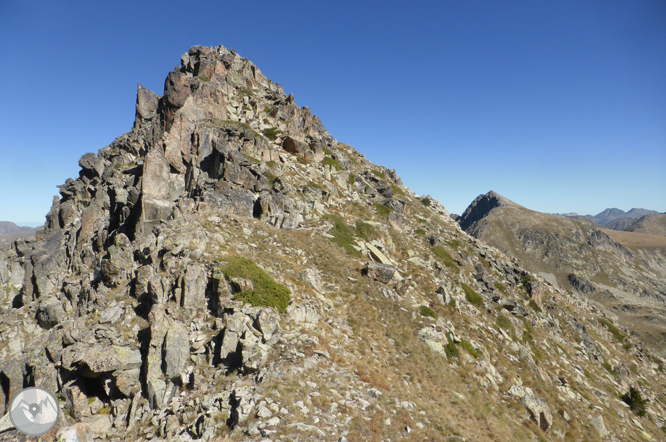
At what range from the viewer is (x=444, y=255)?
45.9 m

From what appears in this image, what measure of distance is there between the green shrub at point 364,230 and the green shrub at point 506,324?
65.6 ft

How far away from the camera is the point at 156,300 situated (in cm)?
1725

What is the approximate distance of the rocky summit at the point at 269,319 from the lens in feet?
44.1

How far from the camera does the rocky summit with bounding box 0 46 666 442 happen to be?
13.5 m

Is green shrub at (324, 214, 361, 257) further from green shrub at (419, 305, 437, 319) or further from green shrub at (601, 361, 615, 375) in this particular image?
green shrub at (601, 361, 615, 375)

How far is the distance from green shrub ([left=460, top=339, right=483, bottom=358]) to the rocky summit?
0.18 metres

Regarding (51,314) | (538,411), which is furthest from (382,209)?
(51,314)

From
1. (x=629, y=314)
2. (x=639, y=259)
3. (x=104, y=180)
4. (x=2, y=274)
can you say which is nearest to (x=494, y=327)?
(x=104, y=180)

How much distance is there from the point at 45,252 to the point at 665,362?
122 metres

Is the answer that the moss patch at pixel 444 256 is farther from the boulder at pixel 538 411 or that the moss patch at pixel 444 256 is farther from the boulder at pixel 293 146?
the boulder at pixel 293 146

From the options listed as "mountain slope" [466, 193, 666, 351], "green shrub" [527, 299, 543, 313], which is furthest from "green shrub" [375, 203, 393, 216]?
"mountain slope" [466, 193, 666, 351]

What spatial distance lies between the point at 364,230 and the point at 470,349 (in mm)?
20632

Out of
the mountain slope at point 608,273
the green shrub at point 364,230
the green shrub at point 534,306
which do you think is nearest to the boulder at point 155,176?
the green shrub at point 364,230

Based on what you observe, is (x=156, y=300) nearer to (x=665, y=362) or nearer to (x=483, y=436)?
(x=483, y=436)
